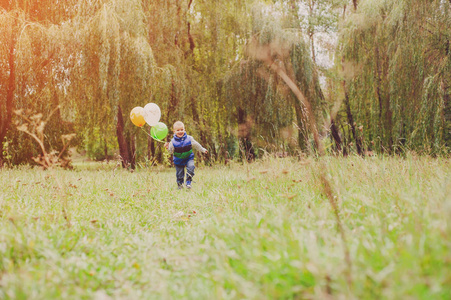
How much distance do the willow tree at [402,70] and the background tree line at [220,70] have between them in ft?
0.09

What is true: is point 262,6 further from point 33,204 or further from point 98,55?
point 33,204

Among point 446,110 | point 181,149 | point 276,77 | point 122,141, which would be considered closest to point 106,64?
point 122,141

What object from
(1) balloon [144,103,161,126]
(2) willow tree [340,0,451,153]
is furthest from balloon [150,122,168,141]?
(2) willow tree [340,0,451,153]

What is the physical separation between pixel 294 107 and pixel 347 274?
368 inches

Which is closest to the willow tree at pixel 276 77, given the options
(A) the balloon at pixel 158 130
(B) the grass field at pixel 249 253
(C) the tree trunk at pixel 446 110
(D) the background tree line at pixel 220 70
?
(D) the background tree line at pixel 220 70

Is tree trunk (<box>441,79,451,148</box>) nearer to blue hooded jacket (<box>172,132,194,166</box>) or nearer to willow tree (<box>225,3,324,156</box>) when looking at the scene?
willow tree (<box>225,3,324,156</box>)

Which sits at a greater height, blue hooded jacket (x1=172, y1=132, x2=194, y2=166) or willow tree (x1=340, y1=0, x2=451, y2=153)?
willow tree (x1=340, y1=0, x2=451, y2=153)

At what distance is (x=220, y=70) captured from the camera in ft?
38.9

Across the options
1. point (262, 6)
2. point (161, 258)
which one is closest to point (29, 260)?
point (161, 258)

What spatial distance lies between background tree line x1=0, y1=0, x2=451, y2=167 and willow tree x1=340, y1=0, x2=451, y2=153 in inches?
1.0

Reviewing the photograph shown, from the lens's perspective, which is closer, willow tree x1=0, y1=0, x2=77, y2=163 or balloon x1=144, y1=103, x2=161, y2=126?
balloon x1=144, y1=103, x2=161, y2=126

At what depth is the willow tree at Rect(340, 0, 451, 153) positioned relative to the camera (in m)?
6.04

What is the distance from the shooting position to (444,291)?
1.16 meters

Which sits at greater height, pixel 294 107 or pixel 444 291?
pixel 444 291
